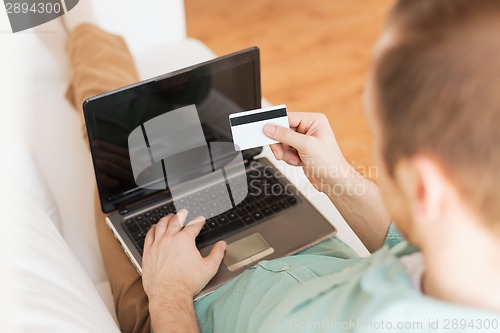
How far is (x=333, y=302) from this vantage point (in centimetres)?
61

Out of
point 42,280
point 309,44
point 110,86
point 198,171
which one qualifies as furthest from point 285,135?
point 309,44

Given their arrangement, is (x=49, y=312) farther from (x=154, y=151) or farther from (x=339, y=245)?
(x=339, y=245)

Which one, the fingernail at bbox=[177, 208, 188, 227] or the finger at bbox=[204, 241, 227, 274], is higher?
the fingernail at bbox=[177, 208, 188, 227]

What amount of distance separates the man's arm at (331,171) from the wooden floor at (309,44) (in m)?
0.89

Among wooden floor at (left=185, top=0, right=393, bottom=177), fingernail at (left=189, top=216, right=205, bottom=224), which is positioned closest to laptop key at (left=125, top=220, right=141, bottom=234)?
fingernail at (left=189, top=216, right=205, bottom=224)

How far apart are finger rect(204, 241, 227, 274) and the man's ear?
1.62 ft

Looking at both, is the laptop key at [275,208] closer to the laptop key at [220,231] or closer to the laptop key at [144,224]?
the laptop key at [220,231]

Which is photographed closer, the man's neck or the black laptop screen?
the man's neck

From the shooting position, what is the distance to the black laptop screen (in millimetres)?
937

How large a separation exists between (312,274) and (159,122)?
40 centimetres

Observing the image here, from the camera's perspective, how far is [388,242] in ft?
2.93

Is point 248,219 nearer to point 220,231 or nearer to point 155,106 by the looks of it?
point 220,231

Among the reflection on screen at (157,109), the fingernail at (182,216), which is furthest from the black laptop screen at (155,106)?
the fingernail at (182,216)

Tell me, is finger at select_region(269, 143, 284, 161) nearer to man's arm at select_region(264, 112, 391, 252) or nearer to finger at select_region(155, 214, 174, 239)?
man's arm at select_region(264, 112, 391, 252)
